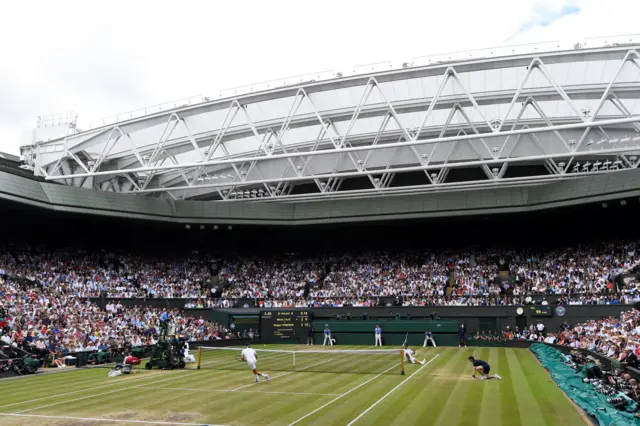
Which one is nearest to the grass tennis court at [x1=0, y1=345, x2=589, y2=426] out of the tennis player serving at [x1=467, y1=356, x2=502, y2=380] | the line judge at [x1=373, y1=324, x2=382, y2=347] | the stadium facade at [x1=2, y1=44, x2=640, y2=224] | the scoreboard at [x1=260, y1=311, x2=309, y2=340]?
the tennis player serving at [x1=467, y1=356, x2=502, y2=380]

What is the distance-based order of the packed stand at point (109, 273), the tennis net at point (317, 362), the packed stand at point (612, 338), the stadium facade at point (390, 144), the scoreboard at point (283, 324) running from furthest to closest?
the scoreboard at point (283, 324), the packed stand at point (109, 273), the stadium facade at point (390, 144), the tennis net at point (317, 362), the packed stand at point (612, 338)

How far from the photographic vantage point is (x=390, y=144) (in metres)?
31.9

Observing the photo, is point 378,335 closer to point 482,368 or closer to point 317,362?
point 317,362

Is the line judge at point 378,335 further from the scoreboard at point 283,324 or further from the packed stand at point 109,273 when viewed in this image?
the packed stand at point 109,273

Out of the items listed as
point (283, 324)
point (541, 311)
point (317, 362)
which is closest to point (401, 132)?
point (541, 311)

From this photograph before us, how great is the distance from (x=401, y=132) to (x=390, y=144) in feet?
31.9

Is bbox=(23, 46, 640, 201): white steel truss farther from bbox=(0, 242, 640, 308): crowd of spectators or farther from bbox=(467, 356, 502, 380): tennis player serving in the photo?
bbox=(467, 356, 502, 380): tennis player serving

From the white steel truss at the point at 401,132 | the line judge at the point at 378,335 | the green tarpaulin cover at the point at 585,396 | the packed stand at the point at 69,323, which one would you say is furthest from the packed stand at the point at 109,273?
the green tarpaulin cover at the point at 585,396

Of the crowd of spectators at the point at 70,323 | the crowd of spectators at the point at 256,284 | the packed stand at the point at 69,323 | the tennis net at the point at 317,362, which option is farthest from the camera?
the crowd of spectators at the point at 256,284

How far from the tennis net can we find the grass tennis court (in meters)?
0.55

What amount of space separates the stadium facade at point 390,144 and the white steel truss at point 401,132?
116 mm

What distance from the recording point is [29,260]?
146 feet

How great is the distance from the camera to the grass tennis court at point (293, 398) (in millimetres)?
14375

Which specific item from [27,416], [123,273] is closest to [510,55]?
[27,416]
